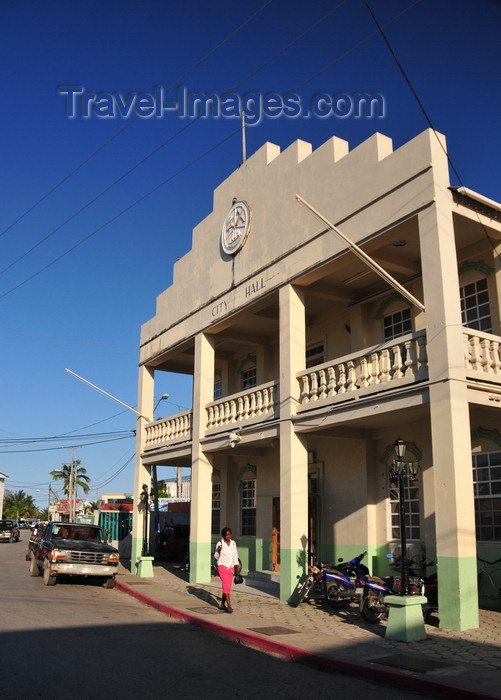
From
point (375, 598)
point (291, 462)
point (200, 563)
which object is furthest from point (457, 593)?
point (200, 563)

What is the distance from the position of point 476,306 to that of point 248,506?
10.7 metres

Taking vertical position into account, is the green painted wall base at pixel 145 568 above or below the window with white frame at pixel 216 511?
below

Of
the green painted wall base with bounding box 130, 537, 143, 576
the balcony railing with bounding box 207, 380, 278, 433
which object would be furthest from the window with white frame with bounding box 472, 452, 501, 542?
the green painted wall base with bounding box 130, 537, 143, 576

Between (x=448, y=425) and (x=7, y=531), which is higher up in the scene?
(x=448, y=425)

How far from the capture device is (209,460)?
62.1 feet

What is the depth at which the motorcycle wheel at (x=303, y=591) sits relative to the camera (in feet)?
43.1

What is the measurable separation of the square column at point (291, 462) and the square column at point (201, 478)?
418 centimetres

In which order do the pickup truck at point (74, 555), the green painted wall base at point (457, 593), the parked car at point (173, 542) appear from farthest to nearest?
the parked car at point (173, 542) < the pickup truck at point (74, 555) < the green painted wall base at point (457, 593)

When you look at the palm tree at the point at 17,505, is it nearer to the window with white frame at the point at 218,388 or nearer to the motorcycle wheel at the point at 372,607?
the window with white frame at the point at 218,388

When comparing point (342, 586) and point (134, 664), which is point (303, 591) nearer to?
point (342, 586)

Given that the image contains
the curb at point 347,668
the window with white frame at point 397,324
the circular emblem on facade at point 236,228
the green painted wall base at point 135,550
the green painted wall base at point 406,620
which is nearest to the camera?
the curb at point 347,668

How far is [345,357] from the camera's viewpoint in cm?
1362

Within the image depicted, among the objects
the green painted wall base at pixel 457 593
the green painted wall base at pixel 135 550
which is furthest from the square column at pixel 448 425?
the green painted wall base at pixel 135 550

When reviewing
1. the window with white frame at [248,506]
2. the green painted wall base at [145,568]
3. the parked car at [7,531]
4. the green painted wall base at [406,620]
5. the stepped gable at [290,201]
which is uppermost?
the stepped gable at [290,201]
